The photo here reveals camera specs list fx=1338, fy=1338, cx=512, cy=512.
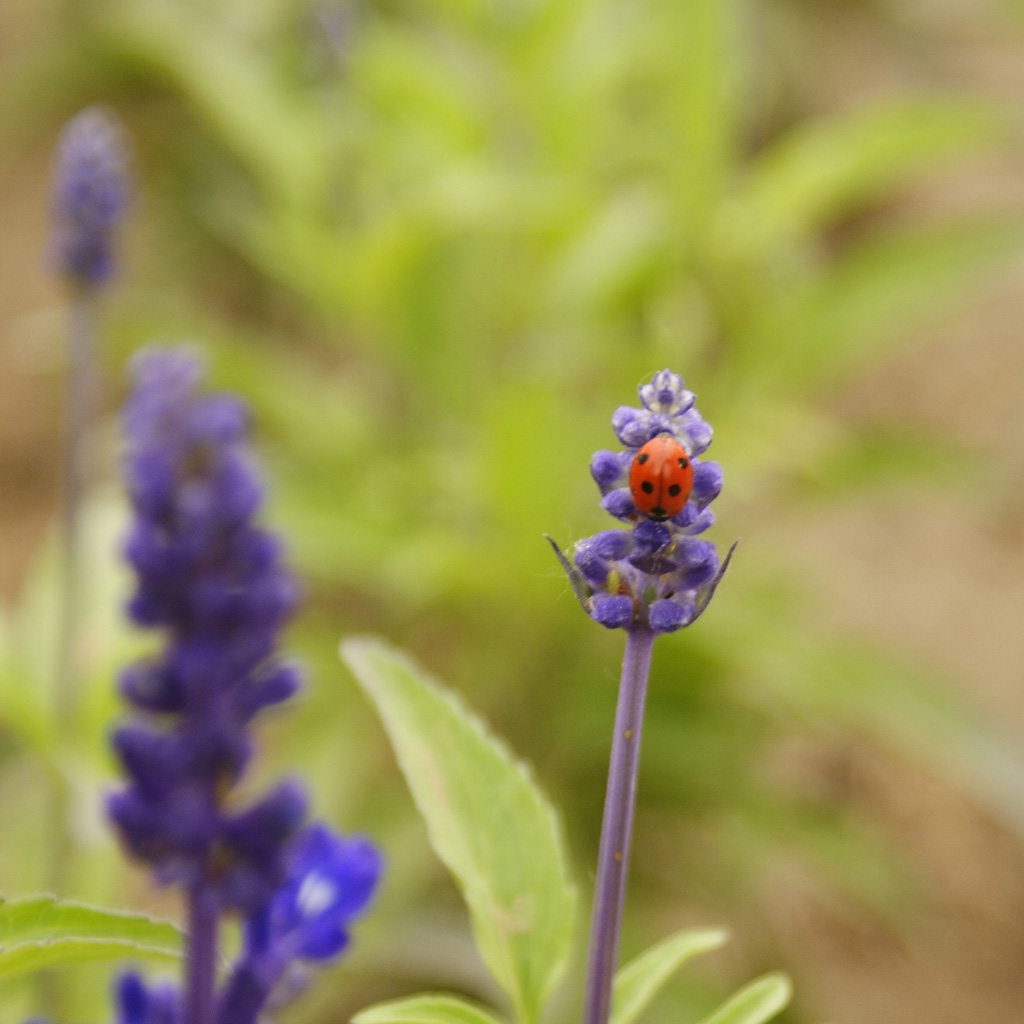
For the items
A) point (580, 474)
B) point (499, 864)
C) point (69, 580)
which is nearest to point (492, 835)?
point (499, 864)

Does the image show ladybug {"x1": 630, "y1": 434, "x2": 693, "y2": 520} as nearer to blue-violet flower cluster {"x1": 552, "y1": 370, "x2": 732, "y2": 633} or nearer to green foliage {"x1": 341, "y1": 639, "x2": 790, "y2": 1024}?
blue-violet flower cluster {"x1": 552, "y1": 370, "x2": 732, "y2": 633}

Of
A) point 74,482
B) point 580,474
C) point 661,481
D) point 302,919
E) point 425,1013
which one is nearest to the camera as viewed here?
point 661,481

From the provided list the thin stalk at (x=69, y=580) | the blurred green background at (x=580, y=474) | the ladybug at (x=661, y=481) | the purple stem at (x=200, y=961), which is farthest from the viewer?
the blurred green background at (x=580, y=474)

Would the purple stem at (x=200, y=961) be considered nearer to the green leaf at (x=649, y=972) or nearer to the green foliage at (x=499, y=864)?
the green foliage at (x=499, y=864)

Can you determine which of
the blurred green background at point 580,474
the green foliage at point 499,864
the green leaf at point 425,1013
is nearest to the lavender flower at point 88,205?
Result: the blurred green background at point 580,474

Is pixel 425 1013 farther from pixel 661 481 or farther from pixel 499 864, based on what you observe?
pixel 661 481

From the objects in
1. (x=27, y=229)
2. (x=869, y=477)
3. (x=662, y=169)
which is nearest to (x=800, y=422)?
(x=869, y=477)
